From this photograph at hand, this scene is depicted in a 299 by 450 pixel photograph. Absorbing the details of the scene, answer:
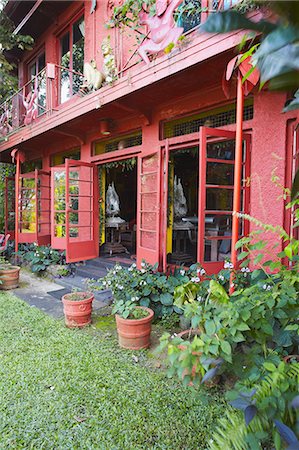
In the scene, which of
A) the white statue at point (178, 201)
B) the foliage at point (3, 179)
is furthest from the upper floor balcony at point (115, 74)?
the white statue at point (178, 201)

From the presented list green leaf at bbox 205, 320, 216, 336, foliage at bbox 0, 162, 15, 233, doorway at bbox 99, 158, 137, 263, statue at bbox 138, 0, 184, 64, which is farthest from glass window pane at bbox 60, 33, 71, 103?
green leaf at bbox 205, 320, 216, 336

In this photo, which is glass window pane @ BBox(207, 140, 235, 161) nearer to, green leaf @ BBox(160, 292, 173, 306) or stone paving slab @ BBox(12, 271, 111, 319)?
green leaf @ BBox(160, 292, 173, 306)

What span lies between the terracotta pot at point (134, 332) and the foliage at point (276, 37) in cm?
277

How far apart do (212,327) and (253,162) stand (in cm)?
227

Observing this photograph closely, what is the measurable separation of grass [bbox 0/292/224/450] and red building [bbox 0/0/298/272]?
1555 mm

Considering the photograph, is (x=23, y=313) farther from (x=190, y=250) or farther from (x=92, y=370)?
(x=190, y=250)

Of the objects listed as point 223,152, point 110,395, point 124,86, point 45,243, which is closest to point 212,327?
point 110,395

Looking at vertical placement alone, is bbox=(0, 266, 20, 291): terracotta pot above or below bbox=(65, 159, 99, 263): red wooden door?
below

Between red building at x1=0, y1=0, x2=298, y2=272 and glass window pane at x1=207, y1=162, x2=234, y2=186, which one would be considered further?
glass window pane at x1=207, y1=162, x2=234, y2=186

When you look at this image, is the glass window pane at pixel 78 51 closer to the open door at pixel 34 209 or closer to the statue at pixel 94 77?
the statue at pixel 94 77

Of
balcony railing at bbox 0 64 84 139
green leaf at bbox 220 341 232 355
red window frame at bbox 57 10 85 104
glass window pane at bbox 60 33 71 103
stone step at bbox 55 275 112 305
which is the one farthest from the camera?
glass window pane at bbox 60 33 71 103

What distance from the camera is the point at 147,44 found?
3.79 metres

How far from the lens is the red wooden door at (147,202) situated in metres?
4.78

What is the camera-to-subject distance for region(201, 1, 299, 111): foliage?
52cm
